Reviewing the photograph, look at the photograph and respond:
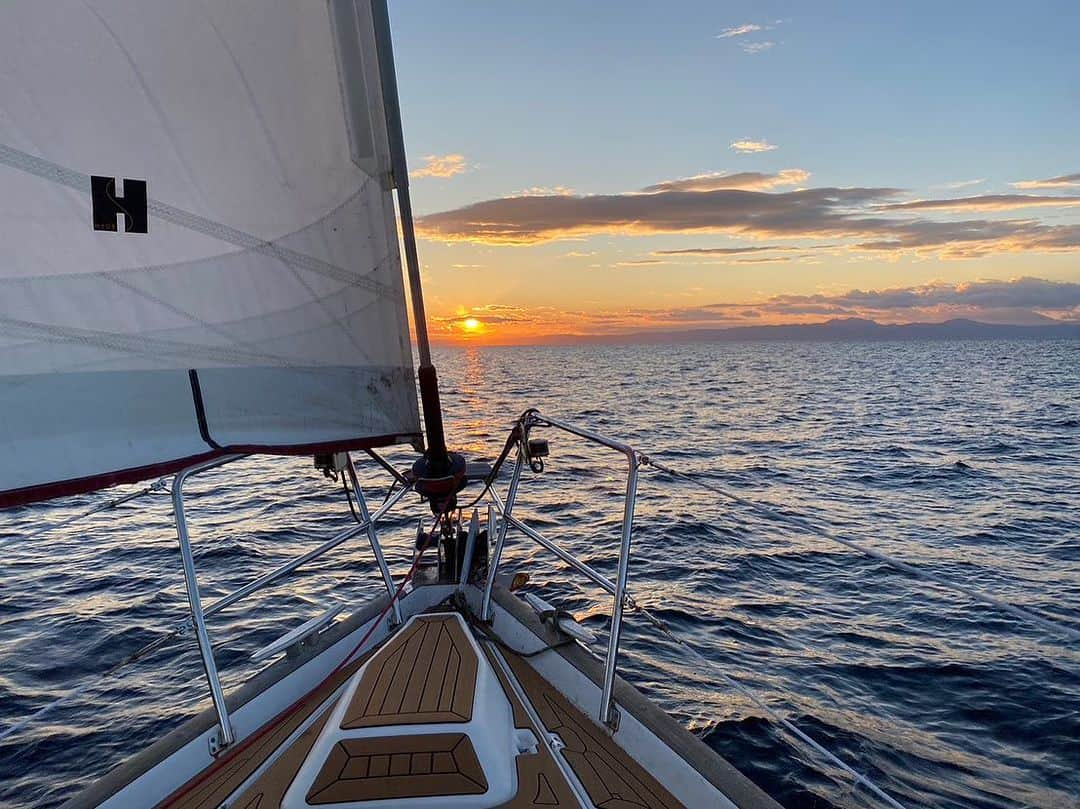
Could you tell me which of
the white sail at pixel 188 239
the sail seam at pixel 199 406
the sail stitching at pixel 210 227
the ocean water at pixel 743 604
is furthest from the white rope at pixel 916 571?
the ocean water at pixel 743 604

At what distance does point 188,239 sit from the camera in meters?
3.10

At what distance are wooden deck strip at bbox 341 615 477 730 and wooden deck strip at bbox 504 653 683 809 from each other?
0.52 m

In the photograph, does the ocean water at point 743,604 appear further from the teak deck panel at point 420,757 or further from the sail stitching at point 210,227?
the sail stitching at point 210,227

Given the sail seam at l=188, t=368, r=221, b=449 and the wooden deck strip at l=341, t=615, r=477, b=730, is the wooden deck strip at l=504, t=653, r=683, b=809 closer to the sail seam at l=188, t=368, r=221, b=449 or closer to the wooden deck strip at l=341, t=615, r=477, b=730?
the wooden deck strip at l=341, t=615, r=477, b=730

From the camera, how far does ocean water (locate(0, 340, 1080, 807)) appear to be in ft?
19.5

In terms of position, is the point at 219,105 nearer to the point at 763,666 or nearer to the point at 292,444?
the point at 292,444

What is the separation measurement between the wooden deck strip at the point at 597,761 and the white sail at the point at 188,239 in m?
1.72

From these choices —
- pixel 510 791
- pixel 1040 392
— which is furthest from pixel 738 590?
pixel 1040 392

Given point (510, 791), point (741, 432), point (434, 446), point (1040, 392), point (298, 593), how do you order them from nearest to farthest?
point (510, 791)
point (434, 446)
point (298, 593)
point (741, 432)
point (1040, 392)

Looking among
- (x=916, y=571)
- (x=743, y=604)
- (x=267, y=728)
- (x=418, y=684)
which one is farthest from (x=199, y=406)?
(x=743, y=604)

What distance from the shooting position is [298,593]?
9.30 m

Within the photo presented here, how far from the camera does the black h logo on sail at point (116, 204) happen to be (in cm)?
276

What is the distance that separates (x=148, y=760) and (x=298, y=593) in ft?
20.5

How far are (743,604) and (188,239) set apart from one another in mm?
7882
